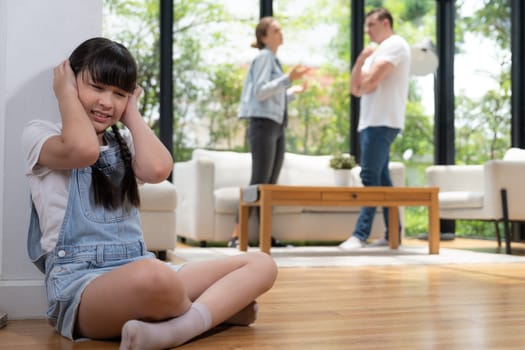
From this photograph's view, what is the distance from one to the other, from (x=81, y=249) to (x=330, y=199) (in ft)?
9.16

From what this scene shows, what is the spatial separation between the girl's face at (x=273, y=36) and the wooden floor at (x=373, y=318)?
6.49 feet

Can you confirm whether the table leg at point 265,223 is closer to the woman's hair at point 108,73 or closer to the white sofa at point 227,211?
the white sofa at point 227,211

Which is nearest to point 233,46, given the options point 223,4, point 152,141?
point 223,4

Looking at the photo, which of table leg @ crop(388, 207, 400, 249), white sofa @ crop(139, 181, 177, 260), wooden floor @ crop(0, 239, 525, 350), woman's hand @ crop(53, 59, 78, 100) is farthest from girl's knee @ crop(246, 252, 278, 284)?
table leg @ crop(388, 207, 400, 249)

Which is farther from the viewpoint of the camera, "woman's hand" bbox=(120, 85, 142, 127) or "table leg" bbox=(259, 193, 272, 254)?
"table leg" bbox=(259, 193, 272, 254)

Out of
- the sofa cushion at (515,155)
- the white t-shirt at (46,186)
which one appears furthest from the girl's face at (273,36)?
the white t-shirt at (46,186)

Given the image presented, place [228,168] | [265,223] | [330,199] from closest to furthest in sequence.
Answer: [265,223], [330,199], [228,168]

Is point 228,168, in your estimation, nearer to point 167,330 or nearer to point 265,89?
point 265,89

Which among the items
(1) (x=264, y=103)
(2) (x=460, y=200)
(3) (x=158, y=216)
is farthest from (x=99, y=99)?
(2) (x=460, y=200)

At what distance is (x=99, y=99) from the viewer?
151 cm

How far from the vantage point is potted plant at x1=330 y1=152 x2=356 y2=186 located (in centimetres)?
510

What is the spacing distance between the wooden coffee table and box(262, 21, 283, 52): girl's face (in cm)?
100

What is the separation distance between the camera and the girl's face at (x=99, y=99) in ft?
4.96

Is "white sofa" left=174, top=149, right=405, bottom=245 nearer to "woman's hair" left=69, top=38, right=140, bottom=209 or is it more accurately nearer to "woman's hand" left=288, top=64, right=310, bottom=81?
"woman's hand" left=288, top=64, right=310, bottom=81
